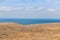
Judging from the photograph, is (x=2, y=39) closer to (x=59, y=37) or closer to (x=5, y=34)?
(x=5, y=34)

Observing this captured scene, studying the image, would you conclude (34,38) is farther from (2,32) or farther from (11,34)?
(2,32)

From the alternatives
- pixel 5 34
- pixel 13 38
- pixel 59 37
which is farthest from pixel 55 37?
pixel 5 34

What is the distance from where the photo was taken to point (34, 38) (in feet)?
51.5

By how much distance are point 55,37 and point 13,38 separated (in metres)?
4.85

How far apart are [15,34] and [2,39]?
2004mm

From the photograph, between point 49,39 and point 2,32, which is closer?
point 49,39

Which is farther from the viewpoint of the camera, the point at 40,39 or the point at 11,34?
the point at 11,34

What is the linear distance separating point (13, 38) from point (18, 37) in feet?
2.17

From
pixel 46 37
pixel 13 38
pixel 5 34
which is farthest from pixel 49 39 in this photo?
pixel 5 34

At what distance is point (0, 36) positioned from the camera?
16.0 m

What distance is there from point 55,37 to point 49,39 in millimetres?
998

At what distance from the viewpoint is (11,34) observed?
657 inches

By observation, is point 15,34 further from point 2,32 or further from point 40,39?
point 40,39

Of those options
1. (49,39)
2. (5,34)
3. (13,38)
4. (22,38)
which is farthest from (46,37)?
(5,34)
